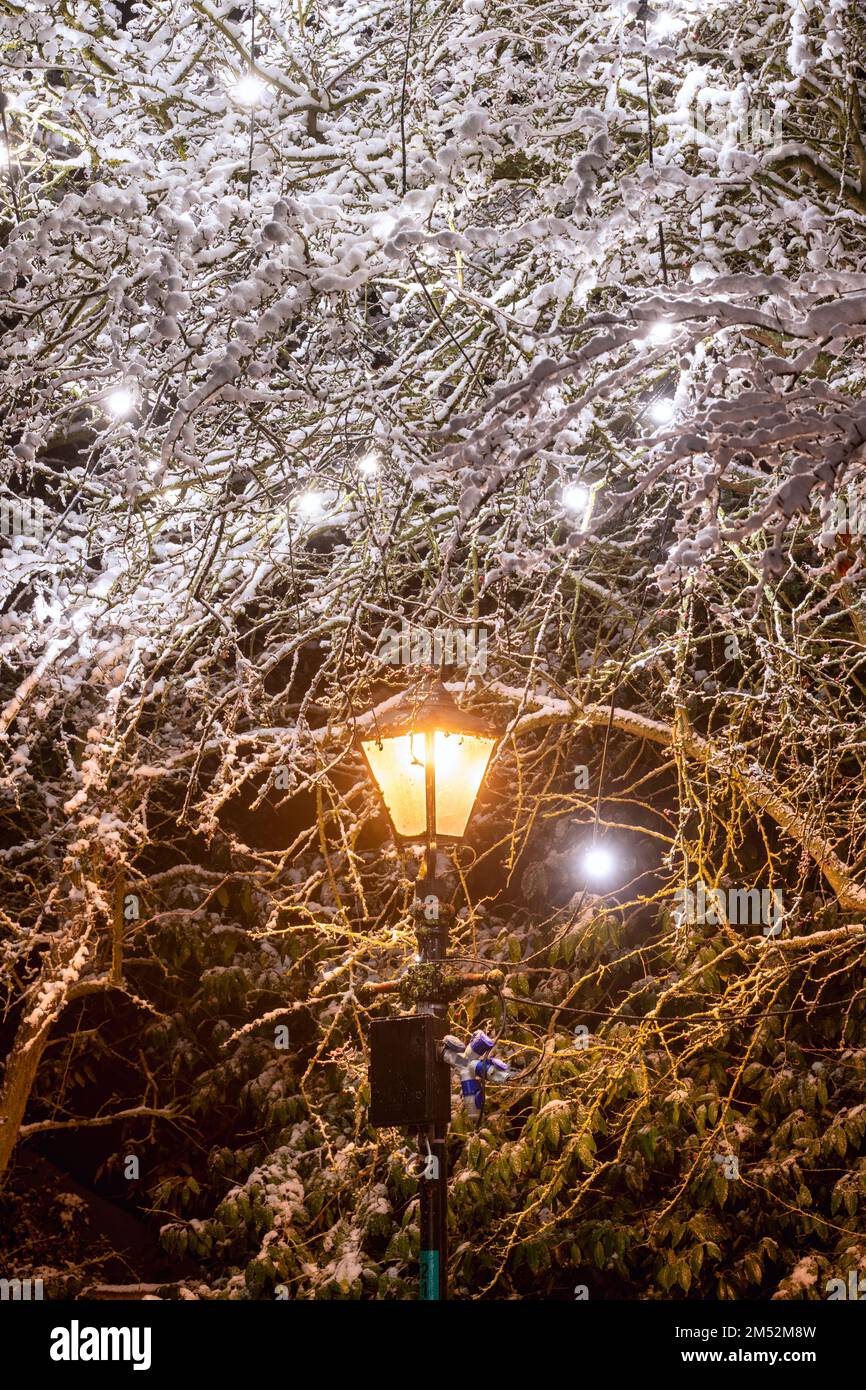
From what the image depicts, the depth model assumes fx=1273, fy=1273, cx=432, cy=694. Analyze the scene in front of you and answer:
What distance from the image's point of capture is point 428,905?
4.80 meters

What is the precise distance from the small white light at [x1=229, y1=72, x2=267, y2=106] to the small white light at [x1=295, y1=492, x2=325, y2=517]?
1688mm

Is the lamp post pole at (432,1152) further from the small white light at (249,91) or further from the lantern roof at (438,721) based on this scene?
the small white light at (249,91)

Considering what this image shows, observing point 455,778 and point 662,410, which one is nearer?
point 455,778

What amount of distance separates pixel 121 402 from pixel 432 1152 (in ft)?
9.47

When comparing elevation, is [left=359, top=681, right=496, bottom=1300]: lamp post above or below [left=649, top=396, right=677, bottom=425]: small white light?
below

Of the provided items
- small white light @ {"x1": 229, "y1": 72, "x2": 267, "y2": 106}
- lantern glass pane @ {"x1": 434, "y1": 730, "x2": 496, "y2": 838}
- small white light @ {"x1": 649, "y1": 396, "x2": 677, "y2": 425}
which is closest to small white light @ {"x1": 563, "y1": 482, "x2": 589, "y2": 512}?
small white light @ {"x1": 649, "y1": 396, "x2": 677, "y2": 425}

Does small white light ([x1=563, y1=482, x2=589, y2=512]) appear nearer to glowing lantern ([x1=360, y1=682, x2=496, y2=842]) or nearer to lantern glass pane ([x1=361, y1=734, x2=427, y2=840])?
glowing lantern ([x1=360, y1=682, x2=496, y2=842])

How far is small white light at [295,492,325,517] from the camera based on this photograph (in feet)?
19.3

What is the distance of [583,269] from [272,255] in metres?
1.15

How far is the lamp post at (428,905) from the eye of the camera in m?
4.47

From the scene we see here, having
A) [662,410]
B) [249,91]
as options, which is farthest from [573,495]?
[249,91]

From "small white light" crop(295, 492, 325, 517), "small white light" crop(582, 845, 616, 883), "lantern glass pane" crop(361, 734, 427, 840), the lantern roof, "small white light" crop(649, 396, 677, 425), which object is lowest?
"lantern glass pane" crop(361, 734, 427, 840)

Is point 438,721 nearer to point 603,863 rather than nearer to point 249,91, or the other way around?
point 249,91
